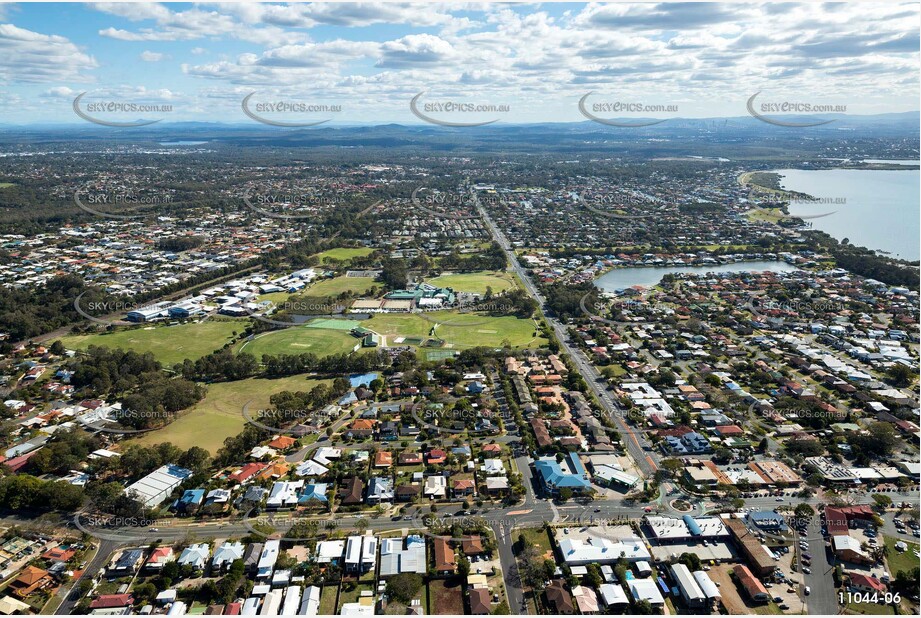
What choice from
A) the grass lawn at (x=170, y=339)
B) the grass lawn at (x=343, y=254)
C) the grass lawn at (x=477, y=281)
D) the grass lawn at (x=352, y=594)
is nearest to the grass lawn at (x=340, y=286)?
the grass lawn at (x=477, y=281)

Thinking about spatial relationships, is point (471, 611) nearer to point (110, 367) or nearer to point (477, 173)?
point (110, 367)

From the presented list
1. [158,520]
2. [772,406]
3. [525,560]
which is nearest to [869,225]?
[772,406]

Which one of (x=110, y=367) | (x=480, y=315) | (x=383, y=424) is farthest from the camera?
(x=480, y=315)

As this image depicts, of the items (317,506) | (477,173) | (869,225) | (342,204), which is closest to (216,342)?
(317,506)

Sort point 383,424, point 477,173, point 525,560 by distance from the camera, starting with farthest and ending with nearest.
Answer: point 477,173 < point 383,424 < point 525,560

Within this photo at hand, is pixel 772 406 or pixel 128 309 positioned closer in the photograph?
pixel 772 406

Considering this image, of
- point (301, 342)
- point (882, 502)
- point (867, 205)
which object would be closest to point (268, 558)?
point (301, 342)
